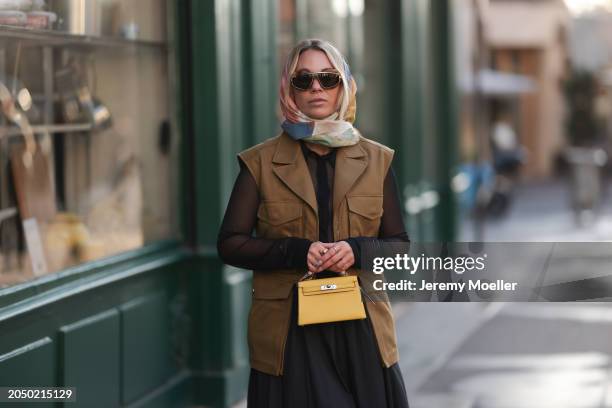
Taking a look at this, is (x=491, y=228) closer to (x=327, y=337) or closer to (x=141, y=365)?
(x=141, y=365)

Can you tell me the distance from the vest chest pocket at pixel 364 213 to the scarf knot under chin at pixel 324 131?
194 millimetres

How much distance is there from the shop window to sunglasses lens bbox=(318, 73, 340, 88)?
1771mm

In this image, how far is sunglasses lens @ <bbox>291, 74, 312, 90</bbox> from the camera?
375 cm

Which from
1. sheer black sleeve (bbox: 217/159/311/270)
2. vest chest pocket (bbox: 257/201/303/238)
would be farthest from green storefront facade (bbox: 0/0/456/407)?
vest chest pocket (bbox: 257/201/303/238)

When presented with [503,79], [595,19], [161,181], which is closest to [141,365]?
[161,181]

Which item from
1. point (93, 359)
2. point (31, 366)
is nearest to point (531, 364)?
point (93, 359)

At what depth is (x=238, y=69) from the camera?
22.3 feet

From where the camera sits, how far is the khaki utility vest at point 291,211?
3809 mm

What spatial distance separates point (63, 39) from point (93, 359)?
1.55m

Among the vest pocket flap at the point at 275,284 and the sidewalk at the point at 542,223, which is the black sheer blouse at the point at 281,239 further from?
the sidewalk at the point at 542,223

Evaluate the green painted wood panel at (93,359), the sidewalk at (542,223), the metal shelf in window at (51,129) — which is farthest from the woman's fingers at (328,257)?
the sidewalk at (542,223)

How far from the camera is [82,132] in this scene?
19.7 ft

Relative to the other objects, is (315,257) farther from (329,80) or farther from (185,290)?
(185,290)

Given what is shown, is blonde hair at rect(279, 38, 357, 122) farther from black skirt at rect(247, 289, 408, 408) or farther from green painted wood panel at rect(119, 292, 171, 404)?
green painted wood panel at rect(119, 292, 171, 404)
